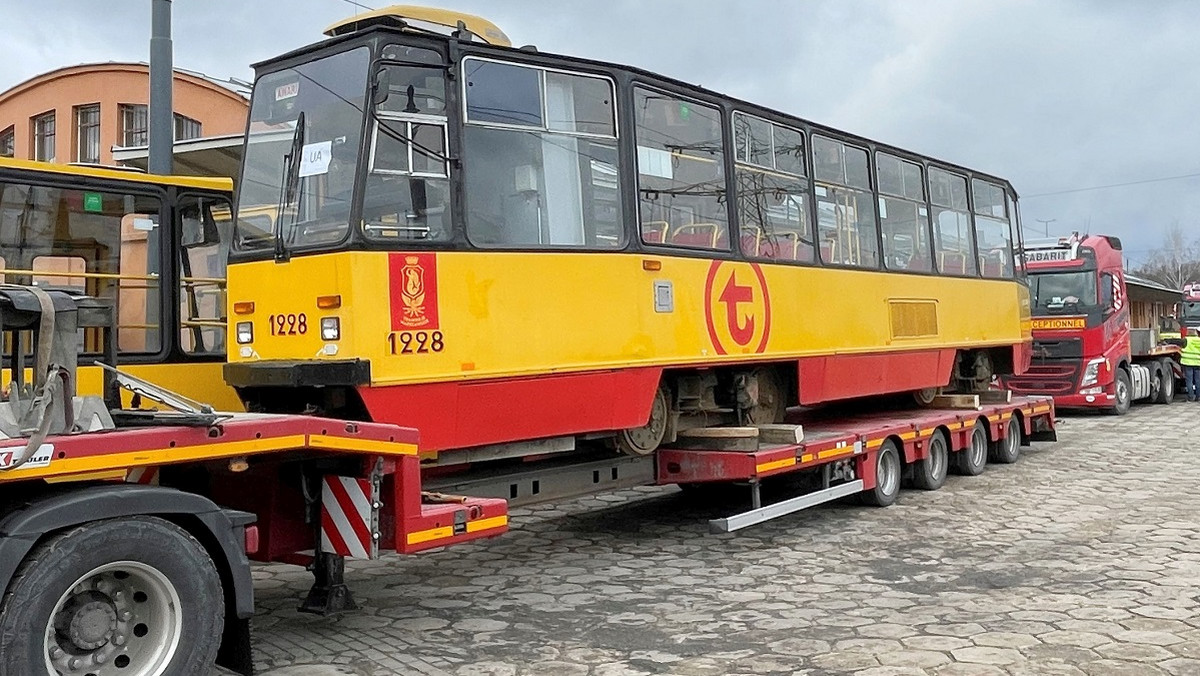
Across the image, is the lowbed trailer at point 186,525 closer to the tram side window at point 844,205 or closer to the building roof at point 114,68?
the tram side window at point 844,205

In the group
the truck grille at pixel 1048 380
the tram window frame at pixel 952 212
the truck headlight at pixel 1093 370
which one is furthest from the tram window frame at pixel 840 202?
the truck headlight at pixel 1093 370

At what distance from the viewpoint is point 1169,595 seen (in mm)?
6438

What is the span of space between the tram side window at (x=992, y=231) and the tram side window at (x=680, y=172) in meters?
5.72

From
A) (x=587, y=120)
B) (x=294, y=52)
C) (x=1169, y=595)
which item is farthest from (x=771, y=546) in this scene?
(x=294, y=52)

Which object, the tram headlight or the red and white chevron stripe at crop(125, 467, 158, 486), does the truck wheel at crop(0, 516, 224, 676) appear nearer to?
the red and white chevron stripe at crop(125, 467, 158, 486)

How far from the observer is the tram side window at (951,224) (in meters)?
11.8

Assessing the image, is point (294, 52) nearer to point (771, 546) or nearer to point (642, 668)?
point (642, 668)

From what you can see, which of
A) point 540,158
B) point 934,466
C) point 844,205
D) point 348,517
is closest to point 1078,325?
point 934,466

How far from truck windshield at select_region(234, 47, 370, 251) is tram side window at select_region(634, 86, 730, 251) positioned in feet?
6.74

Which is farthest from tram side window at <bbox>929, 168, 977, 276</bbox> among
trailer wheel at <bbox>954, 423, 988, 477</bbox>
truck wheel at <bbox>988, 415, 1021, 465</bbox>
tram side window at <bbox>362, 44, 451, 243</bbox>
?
tram side window at <bbox>362, 44, 451, 243</bbox>

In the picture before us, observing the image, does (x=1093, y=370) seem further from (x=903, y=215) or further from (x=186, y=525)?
(x=186, y=525)

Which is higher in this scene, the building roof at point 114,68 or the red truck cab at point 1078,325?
the building roof at point 114,68

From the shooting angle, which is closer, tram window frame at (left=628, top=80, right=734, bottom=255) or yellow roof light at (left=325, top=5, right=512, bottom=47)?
yellow roof light at (left=325, top=5, right=512, bottom=47)

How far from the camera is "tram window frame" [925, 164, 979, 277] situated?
11.7 metres
